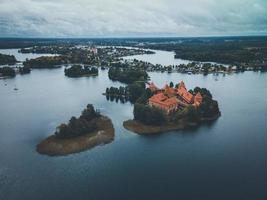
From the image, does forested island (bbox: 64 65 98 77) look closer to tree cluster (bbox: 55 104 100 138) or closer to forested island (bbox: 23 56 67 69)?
forested island (bbox: 23 56 67 69)

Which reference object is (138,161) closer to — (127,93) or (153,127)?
(153,127)

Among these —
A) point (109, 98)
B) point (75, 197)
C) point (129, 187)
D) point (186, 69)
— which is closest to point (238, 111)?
point (109, 98)

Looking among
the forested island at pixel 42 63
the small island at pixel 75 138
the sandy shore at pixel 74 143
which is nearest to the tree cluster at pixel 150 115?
the small island at pixel 75 138

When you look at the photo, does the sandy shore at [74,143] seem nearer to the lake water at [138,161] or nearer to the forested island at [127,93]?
the lake water at [138,161]

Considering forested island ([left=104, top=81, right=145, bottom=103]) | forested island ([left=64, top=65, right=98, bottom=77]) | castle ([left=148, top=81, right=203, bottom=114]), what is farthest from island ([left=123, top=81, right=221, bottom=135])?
forested island ([left=64, top=65, right=98, bottom=77])

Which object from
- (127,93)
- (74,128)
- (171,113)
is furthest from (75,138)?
(127,93)

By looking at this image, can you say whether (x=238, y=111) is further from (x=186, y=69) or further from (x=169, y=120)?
(x=186, y=69)

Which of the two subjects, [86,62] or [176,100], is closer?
[176,100]
